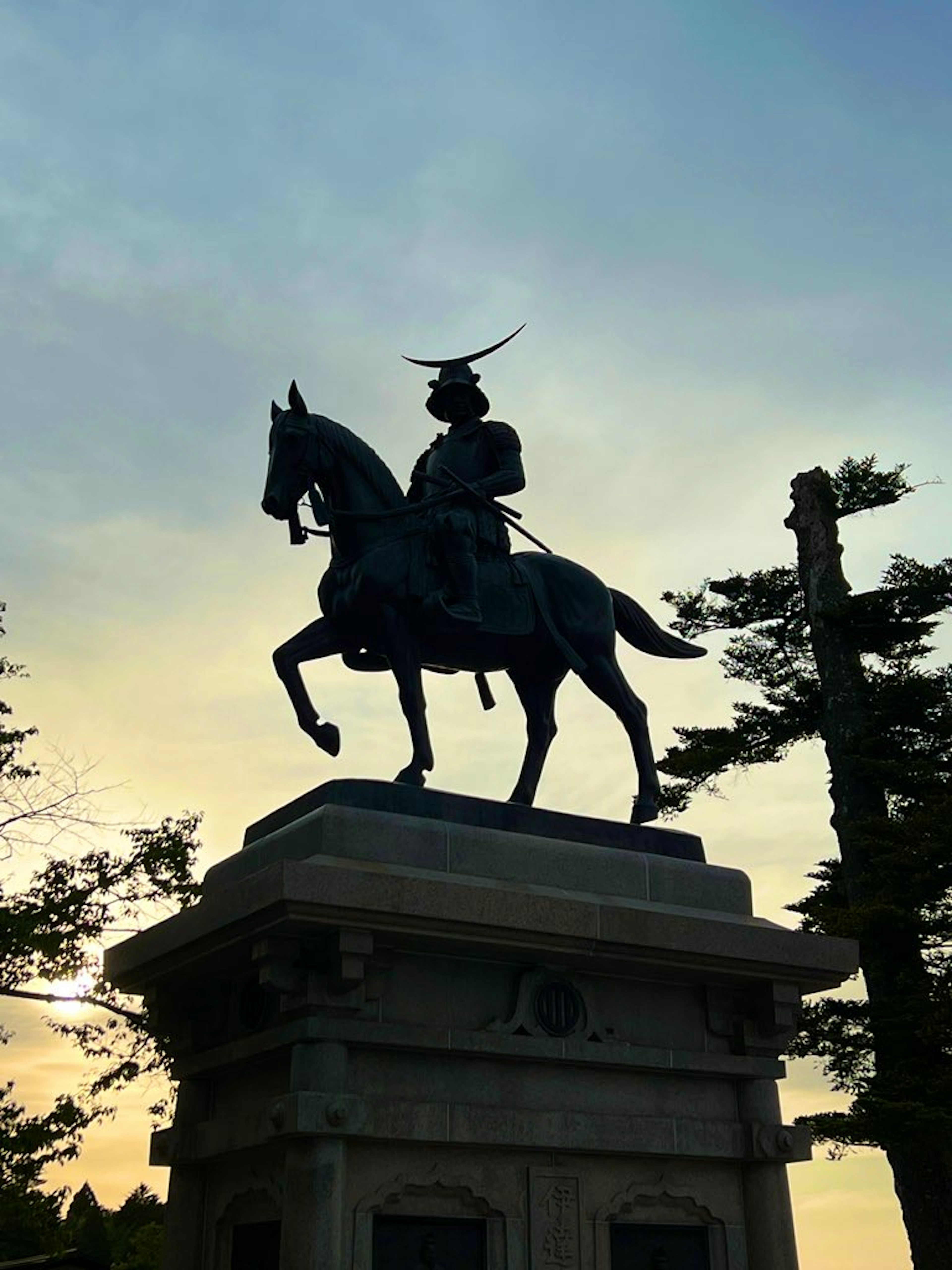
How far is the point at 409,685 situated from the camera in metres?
9.03

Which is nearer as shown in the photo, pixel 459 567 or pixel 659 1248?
pixel 659 1248

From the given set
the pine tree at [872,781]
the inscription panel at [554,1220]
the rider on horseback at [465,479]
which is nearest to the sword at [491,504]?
the rider on horseback at [465,479]

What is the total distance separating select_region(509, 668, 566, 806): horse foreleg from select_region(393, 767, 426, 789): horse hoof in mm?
1226

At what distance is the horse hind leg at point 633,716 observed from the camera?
9789 mm

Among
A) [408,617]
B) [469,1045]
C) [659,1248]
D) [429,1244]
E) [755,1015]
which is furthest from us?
[408,617]

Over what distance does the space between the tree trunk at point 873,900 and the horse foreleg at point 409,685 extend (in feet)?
39.9

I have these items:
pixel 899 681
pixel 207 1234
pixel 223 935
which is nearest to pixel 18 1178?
pixel 207 1234

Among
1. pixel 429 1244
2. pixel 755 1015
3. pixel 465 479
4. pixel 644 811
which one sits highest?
pixel 465 479

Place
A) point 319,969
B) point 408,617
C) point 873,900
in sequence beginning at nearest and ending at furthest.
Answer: point 319,969 < point 408,617 < point 873,900

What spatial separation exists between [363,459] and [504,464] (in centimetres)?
117

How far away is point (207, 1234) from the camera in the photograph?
8.15m

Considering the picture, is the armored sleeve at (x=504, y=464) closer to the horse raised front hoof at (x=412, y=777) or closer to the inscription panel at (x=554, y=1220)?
the horse raised front hoof at (x=412, y=777)

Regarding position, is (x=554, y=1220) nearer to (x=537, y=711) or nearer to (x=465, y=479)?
(x=537, y=711)

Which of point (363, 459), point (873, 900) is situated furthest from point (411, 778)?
point (873, 900)
